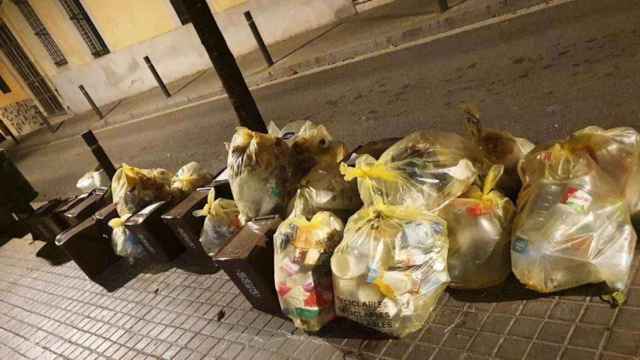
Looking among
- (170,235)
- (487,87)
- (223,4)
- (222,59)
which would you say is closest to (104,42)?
(223,4)

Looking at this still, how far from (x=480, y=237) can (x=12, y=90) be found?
82.8 feet

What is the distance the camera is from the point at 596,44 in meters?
4.78

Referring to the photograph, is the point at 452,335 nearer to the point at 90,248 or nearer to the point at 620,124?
the point at 620,124

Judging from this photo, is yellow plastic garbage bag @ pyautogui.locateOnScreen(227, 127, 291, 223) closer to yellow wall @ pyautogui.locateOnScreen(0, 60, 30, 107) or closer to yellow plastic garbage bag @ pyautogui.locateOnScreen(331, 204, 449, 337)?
yellow plastic garbage bag @ pyautogui.locateOnScreen(331, 204, 449, 337)

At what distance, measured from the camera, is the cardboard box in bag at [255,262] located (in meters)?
2.88

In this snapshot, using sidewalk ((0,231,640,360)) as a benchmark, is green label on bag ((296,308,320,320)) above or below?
above

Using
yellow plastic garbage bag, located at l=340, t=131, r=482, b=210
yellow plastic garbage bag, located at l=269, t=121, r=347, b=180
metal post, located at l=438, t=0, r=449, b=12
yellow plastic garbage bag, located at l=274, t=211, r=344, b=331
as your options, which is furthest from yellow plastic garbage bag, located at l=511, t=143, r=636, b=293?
metal post, located at l=438, t=0, r=449, b=12

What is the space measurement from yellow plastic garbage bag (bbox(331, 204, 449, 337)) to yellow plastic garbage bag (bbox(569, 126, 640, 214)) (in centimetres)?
88

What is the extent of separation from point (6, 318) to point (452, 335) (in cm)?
476

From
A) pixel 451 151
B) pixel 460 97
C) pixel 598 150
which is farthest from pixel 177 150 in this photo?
pixel 598 150

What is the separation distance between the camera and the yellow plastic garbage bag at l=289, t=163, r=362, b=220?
2.93 m

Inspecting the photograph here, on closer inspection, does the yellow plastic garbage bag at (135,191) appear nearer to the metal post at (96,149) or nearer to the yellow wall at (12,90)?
the metal post at (96,149)

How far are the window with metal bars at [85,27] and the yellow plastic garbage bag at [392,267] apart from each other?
53.9ft

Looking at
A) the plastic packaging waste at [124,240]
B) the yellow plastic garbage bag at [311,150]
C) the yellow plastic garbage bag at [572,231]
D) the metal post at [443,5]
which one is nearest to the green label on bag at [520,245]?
the yellow plastic garbage bag at [572,231]
